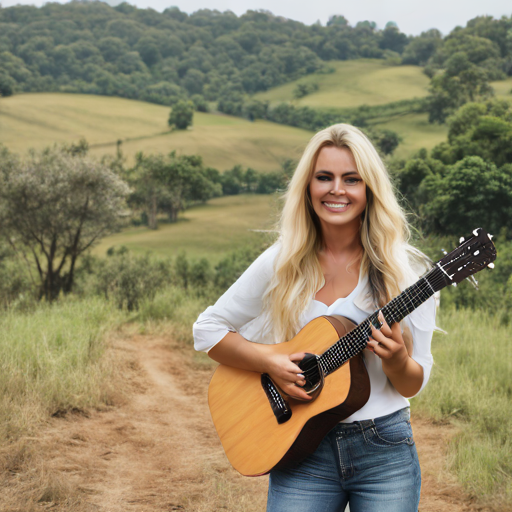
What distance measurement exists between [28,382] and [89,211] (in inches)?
288

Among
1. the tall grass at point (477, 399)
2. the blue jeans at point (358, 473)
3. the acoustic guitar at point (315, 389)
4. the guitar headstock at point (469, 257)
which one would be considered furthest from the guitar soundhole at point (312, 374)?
the tall grass at point (477, 399)

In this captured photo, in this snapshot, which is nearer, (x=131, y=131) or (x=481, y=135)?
(x=481, y=135)

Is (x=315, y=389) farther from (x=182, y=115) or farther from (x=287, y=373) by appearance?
(x=182, y=115)

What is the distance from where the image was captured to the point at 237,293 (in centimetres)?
174

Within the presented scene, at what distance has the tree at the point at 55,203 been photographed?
10727 mm

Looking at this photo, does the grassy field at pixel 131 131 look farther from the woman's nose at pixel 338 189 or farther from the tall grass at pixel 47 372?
the woman's nose at pixel 338 189

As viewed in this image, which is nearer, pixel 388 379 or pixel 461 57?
pixel 388 379

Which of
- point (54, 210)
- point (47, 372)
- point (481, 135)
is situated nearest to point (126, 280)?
point (54, 210)

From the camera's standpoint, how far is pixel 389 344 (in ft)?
4.63

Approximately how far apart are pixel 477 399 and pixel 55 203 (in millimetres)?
9190

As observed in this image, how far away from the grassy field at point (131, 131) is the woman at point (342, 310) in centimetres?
2011

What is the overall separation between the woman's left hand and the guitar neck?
4 cm

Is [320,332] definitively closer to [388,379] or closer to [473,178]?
[388,379]

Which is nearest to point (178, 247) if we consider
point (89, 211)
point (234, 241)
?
point (234, 241)
